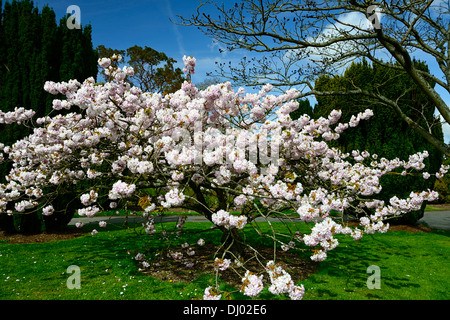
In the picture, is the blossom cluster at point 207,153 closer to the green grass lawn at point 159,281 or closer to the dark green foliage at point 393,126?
the green grass lawn at point 159,281

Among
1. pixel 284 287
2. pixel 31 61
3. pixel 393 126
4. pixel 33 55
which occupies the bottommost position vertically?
pixel 284 287

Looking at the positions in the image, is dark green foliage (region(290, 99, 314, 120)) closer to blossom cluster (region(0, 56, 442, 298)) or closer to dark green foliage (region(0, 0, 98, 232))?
blossom cluster (region(0, 56, 442, 298))

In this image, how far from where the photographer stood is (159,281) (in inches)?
189

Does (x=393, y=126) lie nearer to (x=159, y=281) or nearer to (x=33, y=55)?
(x=159, y=281)

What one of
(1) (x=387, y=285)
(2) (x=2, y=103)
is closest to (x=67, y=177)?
(1) (x=387, y=285)

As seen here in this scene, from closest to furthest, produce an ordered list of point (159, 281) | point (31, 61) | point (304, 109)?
point (159, 281) → point (31, 61) → point (304, 109)

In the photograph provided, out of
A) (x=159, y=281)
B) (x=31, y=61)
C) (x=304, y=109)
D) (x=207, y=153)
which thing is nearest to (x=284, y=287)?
(x=207, y=153)

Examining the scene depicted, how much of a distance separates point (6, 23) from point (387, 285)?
47.6 feet

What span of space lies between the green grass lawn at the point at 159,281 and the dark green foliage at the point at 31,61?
348 cm

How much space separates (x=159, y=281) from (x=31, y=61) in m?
9.63

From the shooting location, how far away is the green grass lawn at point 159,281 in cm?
441

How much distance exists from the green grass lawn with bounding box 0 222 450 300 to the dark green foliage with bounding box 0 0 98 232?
11.4 ft
